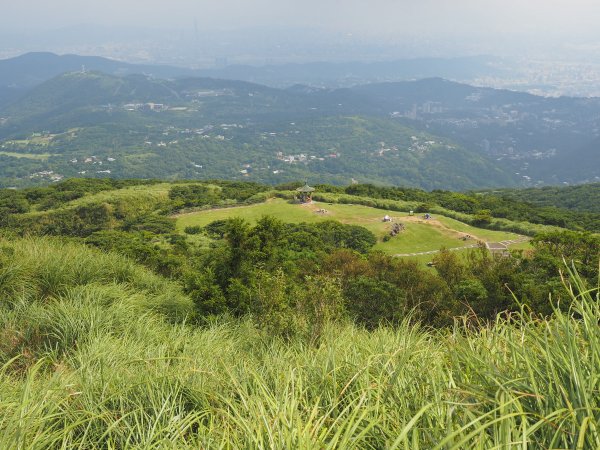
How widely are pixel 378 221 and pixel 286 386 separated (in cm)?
3149

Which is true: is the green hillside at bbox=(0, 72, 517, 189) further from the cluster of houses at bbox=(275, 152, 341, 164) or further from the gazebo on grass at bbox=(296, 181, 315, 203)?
the gazebo on grass at bbox=(296, 181, 315, 203)

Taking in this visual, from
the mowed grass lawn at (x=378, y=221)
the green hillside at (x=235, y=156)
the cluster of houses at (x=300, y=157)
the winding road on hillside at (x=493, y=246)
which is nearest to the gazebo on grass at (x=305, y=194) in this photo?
the mowed grass lawn at (x=378, y=221)

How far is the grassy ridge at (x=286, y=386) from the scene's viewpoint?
6.12ft

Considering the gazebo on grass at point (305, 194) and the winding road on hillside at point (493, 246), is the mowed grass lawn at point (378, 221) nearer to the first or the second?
the winding road on hillside at point (493, 246)

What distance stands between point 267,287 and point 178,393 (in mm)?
6974

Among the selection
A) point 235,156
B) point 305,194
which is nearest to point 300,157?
point 235,156

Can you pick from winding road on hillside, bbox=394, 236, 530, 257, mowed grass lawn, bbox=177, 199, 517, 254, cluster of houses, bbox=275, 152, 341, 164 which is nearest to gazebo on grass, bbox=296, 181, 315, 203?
mowed grass lawn, bbox=177, 199, 517, 254

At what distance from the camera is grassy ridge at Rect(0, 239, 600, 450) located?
6.12 feet

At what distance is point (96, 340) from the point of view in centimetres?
421

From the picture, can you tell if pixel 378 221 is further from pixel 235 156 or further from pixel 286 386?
pixel 235 156

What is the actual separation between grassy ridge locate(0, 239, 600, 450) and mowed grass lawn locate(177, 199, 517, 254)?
24982mm

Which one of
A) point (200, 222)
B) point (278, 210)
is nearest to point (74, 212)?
point (200, 222)

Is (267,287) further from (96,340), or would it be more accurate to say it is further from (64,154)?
(64,154)

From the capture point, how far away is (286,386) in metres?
2.35
